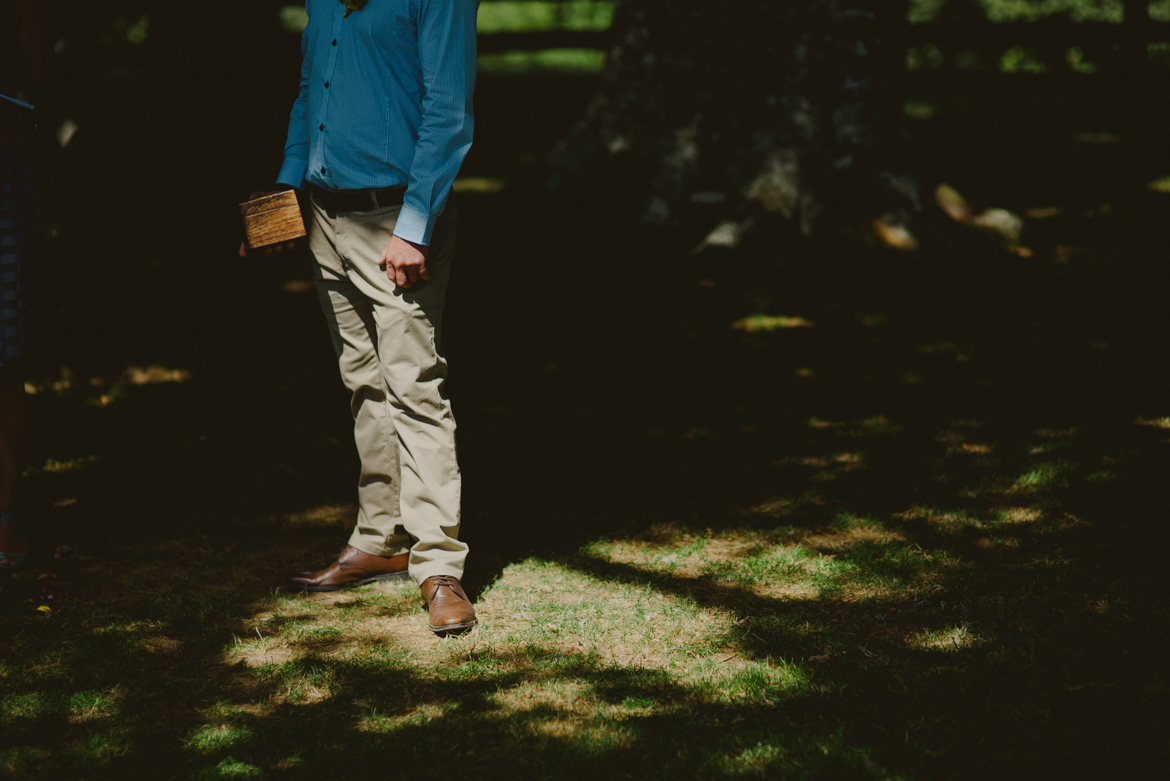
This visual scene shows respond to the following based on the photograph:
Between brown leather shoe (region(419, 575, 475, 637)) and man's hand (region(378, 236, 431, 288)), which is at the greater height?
man's hand (region(378, 236, 431, 288))

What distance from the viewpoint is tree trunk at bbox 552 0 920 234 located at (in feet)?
25.8

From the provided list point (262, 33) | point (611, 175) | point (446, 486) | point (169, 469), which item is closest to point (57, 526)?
point (169, 469)

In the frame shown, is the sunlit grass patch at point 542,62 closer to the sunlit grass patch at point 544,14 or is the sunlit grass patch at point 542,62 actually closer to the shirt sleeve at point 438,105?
the sunlit grass patch at point 544,14

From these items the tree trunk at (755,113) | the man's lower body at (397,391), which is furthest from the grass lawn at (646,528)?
the tree trunk at (755,113)

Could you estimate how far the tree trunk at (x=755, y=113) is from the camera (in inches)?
310

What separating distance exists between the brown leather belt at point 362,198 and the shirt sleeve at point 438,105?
0.59 ft

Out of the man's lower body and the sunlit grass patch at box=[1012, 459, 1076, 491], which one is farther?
the sunlit grass patch at box=[1012, 459, 1076, 491]

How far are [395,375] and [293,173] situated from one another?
0.86 metres

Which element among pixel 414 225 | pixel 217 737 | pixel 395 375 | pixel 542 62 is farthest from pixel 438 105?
pixel 542 62

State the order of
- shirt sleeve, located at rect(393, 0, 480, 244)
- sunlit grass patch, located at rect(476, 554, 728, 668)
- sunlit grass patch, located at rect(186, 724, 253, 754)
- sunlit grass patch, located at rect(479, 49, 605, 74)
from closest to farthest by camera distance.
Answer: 1. sunlit grass patch, located at rect(186, 724, 253, 754)
2. shirt sleeve, located at rect(393, 0, 480, 244)
3. sunlit grass patch, located at rect(476, 554, 728, 668)
4. sunlit grass patch, located at rect(479, 49, 605, 74)

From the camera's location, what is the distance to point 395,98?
3.32 metres

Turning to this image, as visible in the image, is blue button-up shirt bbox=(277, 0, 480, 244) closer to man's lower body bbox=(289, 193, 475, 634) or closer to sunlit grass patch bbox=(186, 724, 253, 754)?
man's lower body bbox=(289, 193, 475, 634)

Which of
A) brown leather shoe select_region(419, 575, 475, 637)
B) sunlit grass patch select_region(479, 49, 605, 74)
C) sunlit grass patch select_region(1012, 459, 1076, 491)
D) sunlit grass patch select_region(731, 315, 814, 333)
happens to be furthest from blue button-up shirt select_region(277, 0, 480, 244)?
sunlit grass patch select_region(479, 49, 605, 74)

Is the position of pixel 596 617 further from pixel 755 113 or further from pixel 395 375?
pixel 755 113
